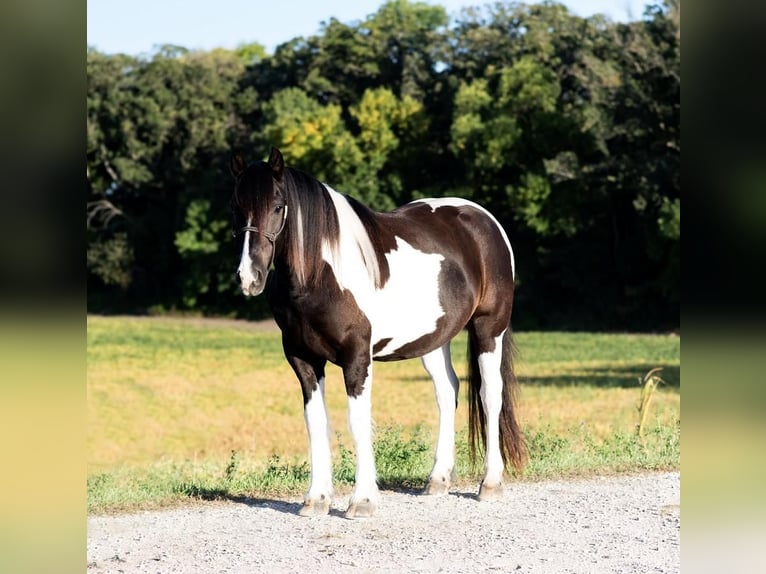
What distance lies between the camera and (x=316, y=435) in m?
6.45

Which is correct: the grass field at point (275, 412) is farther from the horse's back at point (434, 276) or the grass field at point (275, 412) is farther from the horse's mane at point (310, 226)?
the horse's mane at point (310, 226)

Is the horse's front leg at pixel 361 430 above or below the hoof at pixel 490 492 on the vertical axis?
above

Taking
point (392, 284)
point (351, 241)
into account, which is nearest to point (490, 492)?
point (392, 284)

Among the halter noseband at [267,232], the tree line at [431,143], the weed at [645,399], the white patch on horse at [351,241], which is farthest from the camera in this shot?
the tree line at [431,143]

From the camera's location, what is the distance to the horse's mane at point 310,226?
5992mm

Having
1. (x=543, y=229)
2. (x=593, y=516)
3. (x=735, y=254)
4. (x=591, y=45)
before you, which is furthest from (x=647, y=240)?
(x=735, y=254)

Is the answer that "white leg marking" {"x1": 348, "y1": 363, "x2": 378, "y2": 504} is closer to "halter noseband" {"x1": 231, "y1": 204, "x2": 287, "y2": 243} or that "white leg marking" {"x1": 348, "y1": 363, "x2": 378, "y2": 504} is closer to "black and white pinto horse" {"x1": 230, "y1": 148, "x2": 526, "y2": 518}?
"black and white pinto horse" {"x1": 230, "y1": 148, "x2": 526, "y2": 518}

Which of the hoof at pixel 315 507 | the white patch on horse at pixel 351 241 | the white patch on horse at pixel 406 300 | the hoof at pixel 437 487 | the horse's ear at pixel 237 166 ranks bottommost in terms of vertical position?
the hoof at pixel 437 487

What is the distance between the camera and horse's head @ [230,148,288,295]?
566 centimetres

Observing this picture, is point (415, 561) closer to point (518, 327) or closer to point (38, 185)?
point (38, 185)

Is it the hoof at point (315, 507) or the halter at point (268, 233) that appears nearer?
the halter at point (268, 233)

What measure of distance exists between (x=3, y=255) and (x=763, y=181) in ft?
4.73

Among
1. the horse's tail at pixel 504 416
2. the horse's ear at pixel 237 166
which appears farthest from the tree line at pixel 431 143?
Answer: the horse's ear at pixel 237 166

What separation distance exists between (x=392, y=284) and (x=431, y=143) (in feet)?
125
